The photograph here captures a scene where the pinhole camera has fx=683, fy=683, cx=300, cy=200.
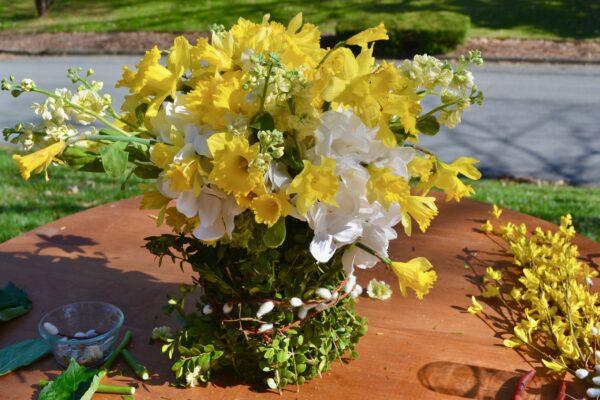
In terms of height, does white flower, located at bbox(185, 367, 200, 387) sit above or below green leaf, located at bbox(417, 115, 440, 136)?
below

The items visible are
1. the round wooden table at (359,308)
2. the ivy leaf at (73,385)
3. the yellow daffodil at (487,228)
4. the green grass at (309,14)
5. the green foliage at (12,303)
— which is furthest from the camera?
the green grass at (309,14)

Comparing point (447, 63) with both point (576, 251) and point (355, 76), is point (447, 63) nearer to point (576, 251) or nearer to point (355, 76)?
point (355, 76)

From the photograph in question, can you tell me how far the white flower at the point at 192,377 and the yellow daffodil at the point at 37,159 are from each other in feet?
1.59

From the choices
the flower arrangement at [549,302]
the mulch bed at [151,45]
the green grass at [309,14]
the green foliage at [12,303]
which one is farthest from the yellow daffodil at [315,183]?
the green grass at [309,14]

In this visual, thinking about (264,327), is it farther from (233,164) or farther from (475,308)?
(475,308)

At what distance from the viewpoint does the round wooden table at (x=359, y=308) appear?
4.45ft

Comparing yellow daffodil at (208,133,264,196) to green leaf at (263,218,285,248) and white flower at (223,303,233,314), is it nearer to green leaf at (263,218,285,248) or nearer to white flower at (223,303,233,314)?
green leaf at (263,218,285,248)

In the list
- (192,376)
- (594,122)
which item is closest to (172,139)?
(192,376)

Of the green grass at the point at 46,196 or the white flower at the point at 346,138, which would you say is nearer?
the white flower at the point at 346,138

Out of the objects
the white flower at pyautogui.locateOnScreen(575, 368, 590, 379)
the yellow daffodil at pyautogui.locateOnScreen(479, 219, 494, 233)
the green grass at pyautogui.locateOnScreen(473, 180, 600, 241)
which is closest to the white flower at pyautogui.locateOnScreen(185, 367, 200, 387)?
the white flower at pyautogui.locateOnScreen(575, 368, 590, 379)

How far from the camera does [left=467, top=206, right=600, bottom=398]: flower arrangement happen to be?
1450mm

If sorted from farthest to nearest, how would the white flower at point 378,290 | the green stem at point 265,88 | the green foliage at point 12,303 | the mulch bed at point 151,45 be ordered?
the mulch bed at point 151,45
the white flower at point 378,290
the green foliage at point 12,303
the green stem at point 265,88

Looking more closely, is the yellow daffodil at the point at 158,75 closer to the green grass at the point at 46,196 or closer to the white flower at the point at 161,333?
the white flower at the point at 161,333

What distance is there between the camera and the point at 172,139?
1.13m
